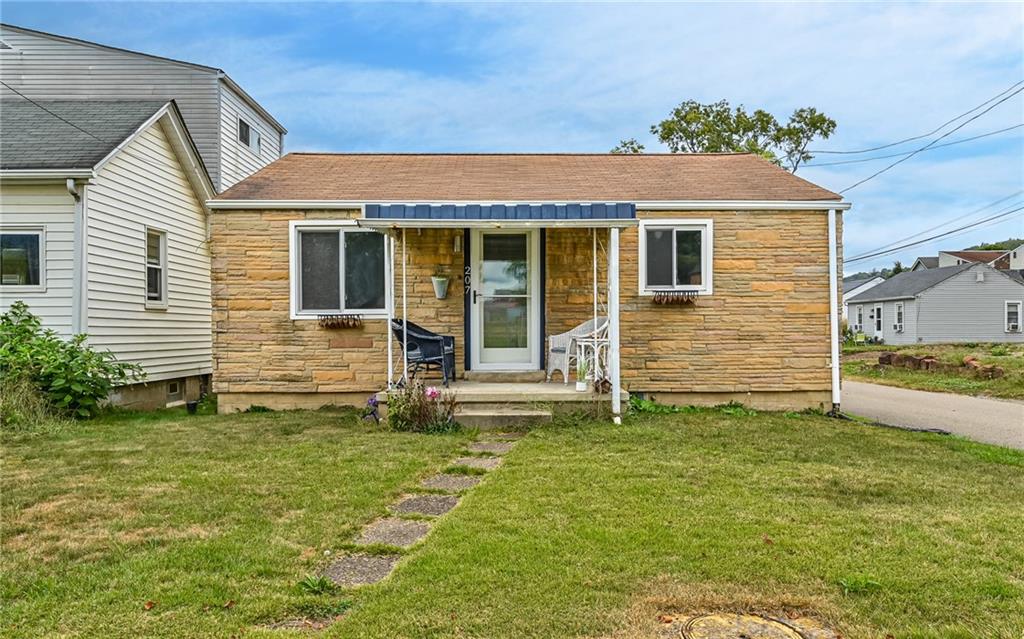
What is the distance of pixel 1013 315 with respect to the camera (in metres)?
34.2

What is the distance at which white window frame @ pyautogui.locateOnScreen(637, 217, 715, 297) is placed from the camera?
9.27m

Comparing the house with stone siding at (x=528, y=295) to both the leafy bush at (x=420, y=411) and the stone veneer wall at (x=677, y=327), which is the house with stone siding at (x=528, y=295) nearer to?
the stone veneer wall at (x=677, y=327)

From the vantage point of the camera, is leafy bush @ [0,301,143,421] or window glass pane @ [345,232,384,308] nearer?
leafy bush @ [0,301,143,421]

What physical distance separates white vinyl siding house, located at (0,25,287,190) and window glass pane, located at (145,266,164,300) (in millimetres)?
4357

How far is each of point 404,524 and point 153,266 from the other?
9.41 metres

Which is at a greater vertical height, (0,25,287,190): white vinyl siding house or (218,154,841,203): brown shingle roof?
(0,25,287,190): white vinyl siding house

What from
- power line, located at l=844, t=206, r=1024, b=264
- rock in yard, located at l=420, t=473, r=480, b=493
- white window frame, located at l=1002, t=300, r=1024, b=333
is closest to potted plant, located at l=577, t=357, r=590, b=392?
rock in yard, located at l=420, t=473, r=480, b=493

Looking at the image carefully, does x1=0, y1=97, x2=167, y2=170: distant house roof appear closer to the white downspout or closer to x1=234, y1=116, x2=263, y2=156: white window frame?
x1=234, y1=116, x2=263, y2=156: white window frame

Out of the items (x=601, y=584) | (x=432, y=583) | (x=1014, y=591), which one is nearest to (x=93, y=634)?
(x=432, y=583)

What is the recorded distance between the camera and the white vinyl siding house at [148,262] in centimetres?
995

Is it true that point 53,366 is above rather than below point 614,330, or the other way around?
below

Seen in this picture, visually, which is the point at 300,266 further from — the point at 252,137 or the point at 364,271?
the point at 252,137

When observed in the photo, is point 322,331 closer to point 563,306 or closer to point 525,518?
point 563,306

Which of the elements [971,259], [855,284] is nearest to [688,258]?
[855,284]
